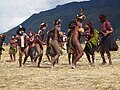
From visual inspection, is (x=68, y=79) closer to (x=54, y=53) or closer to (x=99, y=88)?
(x=99, y=88)

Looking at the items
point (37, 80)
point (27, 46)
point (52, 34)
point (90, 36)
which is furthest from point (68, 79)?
point (27, 46)

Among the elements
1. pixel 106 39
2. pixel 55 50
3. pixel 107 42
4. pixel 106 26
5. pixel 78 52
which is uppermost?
pixel 106 26

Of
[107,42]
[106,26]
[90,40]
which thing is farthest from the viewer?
[90,40]

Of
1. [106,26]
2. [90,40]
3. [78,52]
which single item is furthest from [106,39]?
[78,52]

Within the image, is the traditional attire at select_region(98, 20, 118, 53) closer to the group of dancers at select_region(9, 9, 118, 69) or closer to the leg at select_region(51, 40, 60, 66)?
the group of dancers at select_region(9, 9, 118, 69)

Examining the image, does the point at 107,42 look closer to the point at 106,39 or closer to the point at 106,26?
the point at 106,39

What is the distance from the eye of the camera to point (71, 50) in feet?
55.2

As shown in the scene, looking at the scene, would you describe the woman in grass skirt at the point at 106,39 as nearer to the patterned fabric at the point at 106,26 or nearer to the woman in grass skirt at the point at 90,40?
the patterned fabric at the point at 106,26

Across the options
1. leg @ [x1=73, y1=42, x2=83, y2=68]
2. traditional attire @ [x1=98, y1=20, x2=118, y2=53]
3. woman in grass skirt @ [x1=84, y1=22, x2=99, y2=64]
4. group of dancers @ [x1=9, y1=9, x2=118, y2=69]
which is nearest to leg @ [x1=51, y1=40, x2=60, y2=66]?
group of dancers @ [x1=9, y1=9, x2=118, y2=69]

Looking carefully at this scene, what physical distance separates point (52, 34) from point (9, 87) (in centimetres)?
616

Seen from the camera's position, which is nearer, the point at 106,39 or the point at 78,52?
the point at 78,52

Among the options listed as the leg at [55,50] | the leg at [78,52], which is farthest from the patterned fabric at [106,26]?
the leg at [55,50]

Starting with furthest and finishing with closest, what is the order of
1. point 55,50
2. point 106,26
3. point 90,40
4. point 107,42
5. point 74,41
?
point 90,40 → point 106,26 → point 107,42 → point 55,50 → point 74,41

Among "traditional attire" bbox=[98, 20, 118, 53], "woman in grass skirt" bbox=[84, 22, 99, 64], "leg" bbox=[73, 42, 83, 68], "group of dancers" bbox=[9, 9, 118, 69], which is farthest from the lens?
"woman in grass skirt" bbox=[84, 22, 99, 64]
